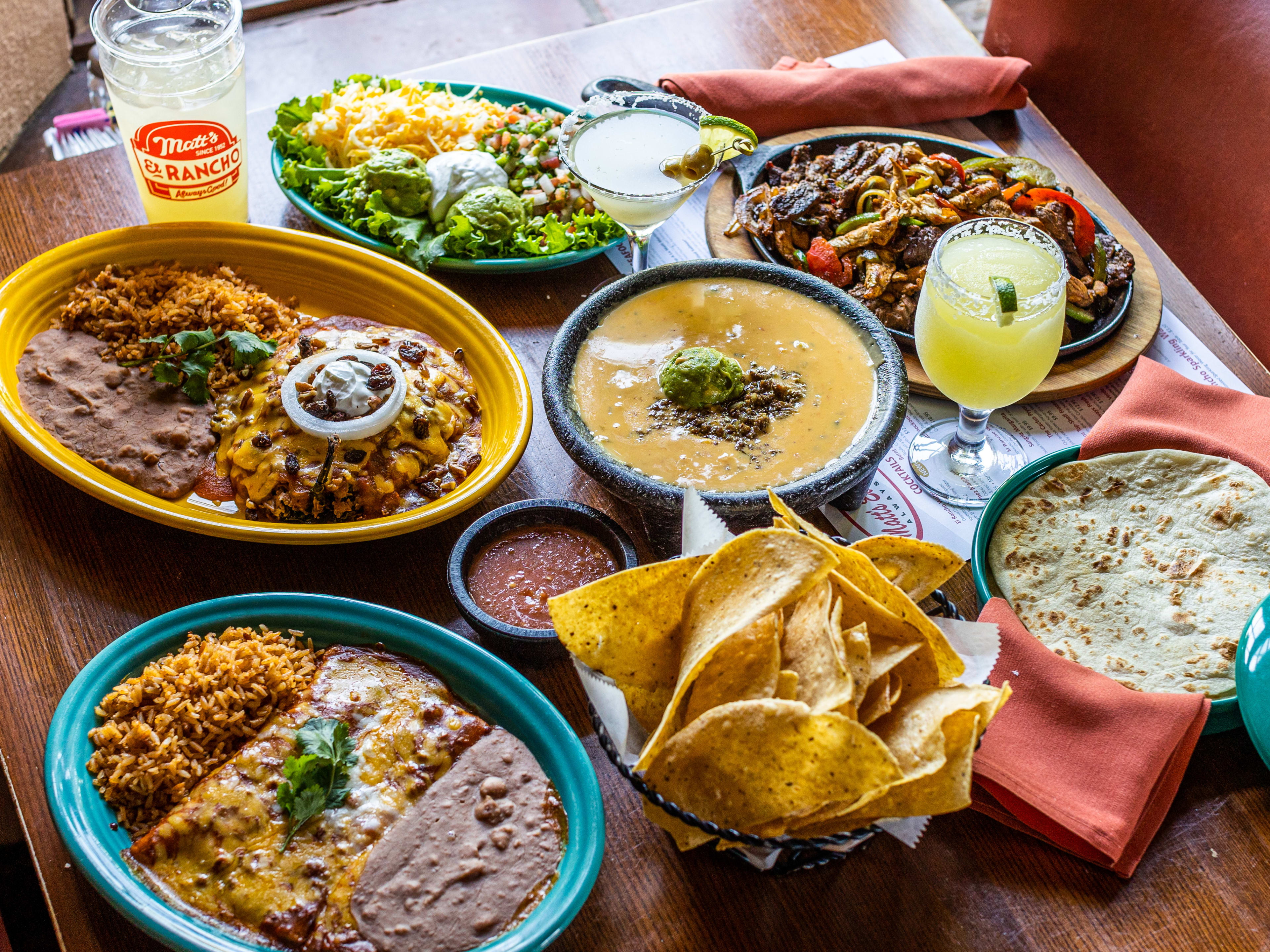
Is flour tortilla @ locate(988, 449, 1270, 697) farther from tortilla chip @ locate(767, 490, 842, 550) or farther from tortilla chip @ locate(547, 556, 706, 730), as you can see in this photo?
tortilla chip @ locate(547, 556, 706, 730)

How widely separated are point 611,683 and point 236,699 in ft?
1.84

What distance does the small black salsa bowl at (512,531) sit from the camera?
5.19 feet

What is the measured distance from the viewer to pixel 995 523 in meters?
1.79

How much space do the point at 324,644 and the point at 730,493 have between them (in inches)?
25.9


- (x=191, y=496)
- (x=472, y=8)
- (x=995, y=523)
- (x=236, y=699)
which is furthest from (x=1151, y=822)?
(x=472, y=8)

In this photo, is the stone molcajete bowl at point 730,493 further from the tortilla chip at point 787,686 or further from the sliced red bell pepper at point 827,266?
the tortilla chip at point 787,686

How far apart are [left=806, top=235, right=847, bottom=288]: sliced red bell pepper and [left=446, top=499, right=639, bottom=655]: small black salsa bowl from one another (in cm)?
84

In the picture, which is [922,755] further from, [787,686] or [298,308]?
[298,308]

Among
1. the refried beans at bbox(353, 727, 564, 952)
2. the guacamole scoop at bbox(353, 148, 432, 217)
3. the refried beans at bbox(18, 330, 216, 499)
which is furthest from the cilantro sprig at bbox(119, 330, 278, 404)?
the refried beans at bbox(353, 727, 564, 952)

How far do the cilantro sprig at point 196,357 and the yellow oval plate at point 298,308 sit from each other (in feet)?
0.75

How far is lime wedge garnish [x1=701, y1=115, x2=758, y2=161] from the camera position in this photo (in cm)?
212

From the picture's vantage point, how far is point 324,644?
5.19ft

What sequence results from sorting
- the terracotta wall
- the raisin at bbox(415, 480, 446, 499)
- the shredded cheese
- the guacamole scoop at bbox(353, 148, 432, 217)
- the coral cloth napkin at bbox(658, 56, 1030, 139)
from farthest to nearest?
the terracotta wall → the coral cloth napkin at bbox(658, 56, 1030, 139) → the shredded cheese → the guacamole scoop at bbox(353, 148, 432, 217) → the raisin at bbox(415, 480, 446, 499)

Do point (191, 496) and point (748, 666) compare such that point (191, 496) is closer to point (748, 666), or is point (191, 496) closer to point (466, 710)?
point (466, 710)
